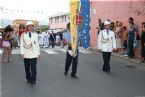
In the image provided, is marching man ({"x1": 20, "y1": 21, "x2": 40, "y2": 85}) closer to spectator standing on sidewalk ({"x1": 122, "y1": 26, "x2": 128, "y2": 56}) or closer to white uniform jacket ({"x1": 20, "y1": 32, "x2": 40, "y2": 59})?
white uniform jacket ({"x1": 20, "y1": 32, "x2": 40, "y2": 59})

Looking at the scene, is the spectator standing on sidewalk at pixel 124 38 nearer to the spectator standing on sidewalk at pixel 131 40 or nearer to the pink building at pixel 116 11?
the pink building at pixel 116 11

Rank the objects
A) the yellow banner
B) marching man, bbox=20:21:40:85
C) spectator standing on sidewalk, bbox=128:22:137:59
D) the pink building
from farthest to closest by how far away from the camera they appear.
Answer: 1. the pink building
2. spectator standing on sidewalk, bbox=128:22:137:59
3. the yellow banner
4. marching man, bbox=20:21:40:85

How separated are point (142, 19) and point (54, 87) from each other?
340 inches

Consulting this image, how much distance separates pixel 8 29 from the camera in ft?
55.1

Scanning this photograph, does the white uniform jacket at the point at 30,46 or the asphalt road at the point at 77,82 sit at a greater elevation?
the white uniform jacket at the point at 30,46

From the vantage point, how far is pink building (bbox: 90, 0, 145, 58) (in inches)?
727

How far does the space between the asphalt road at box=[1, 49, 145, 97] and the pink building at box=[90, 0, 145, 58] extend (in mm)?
3544

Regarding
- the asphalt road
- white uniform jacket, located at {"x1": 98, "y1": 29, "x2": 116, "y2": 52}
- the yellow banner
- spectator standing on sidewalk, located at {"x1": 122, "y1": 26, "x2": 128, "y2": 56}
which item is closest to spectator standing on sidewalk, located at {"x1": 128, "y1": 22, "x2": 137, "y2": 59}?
spectator standing on sidewalk, located at {"x1": 122, "y1": 26, "x2": 128, "y2": 56}

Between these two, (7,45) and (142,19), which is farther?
(142,19)

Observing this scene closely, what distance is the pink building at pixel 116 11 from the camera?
1847cm

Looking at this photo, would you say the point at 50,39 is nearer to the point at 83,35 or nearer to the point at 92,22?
the point at 92,22

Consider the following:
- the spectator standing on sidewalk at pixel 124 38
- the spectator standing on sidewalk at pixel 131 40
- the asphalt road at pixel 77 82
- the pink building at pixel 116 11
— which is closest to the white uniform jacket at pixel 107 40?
the asphalt road at pixel 77 82

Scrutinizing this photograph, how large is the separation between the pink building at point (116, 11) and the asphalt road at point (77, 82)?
3.54 metres

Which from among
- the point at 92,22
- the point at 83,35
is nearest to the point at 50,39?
the point at 92,22
